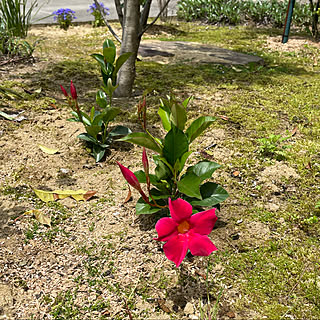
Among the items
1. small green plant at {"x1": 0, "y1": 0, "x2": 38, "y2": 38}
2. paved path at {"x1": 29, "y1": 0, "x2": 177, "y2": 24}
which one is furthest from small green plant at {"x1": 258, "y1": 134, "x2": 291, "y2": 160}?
paved path at {"x1": 29, "y1": 0, "x2": 177, "y2": 24}

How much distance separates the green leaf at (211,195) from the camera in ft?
7.11

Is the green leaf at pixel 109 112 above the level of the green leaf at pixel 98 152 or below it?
above

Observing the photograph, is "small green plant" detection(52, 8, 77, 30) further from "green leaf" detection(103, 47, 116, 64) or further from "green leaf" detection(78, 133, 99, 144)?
"green leaf" detection(78, 133, 99, 144)

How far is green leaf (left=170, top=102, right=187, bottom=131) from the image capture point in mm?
1921

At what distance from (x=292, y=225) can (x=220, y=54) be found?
390cm

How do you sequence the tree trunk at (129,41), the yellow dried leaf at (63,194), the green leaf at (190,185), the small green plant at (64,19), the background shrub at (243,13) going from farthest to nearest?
1. the background shrub at (243,13)
2. the small green plant at (64,19)
3. the tree trunk at (129,41)
4. the yellow dried leaf at (63,194)
5. the green leaf at (190,185)

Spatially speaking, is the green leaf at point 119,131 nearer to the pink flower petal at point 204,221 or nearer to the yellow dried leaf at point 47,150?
the yellow dried leaf at point 47,150

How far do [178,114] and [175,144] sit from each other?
0.19 meters

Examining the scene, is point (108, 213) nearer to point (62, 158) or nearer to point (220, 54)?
point (62, 158)

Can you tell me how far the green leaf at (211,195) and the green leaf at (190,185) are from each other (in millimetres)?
175

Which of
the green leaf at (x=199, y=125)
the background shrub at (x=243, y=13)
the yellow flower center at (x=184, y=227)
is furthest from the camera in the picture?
the background shrub at (x=243, y=13)

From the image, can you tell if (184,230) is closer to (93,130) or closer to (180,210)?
(180,210)

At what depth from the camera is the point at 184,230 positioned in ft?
5.66

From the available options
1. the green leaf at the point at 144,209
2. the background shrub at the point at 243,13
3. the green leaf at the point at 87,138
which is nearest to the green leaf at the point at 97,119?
the green leaf at the point at 87,138
